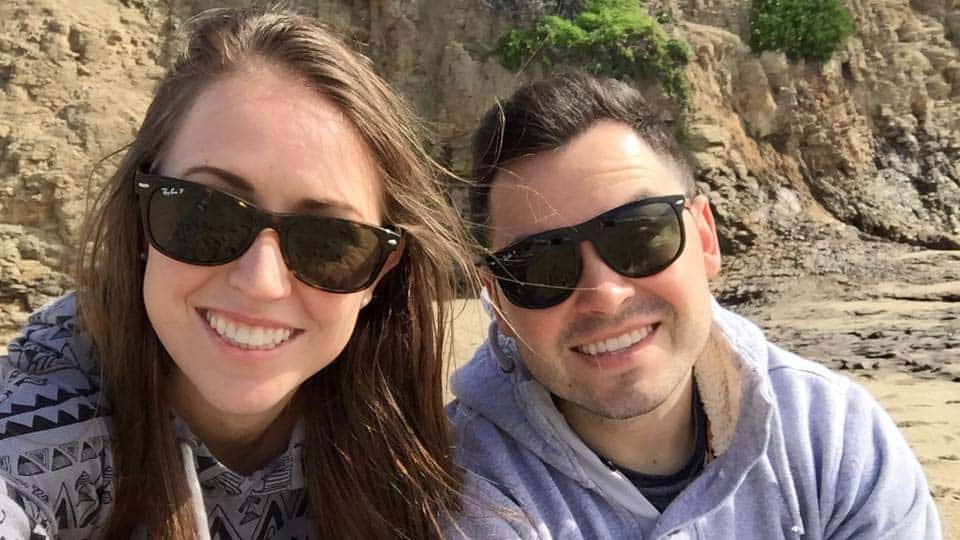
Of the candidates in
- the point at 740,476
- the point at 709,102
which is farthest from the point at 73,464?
the point at 709,102

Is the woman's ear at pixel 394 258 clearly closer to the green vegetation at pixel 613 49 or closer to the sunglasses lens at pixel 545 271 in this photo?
the sunglasses lens at pixel 545 271

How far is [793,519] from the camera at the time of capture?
174 cm

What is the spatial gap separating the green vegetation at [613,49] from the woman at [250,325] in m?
11.3

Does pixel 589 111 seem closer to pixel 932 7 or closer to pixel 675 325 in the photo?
pixel 675 325

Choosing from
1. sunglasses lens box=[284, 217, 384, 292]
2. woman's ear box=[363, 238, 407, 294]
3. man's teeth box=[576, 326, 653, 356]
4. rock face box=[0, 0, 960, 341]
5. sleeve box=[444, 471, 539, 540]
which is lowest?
rock face box=[0, 0, 960, 341]

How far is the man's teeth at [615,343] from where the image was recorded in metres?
1.77

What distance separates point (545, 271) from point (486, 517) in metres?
0.55

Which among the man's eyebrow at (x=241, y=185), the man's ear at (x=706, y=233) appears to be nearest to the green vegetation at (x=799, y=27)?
the man's ear at (x=706, y=233)

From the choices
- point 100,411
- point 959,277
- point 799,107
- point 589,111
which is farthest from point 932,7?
point 100,411

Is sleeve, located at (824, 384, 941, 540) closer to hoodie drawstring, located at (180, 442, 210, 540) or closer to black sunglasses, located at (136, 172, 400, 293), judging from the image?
black sunglasses, located at (136, 172, 400, 293)

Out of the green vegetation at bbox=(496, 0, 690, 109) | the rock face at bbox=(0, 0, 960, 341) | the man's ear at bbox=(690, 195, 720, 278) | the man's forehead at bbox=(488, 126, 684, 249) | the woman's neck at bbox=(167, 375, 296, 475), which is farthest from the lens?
the green vegetation at bbox=(496, 0, 690, 109)

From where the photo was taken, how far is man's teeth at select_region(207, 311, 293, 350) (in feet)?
4.85

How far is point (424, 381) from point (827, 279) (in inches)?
436

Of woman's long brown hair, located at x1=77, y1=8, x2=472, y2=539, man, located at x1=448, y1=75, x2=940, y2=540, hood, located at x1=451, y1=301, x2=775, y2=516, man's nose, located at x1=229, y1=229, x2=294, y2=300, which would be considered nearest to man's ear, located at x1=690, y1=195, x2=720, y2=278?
man, located at x1=448, y1=75, x2=940, y2=540
